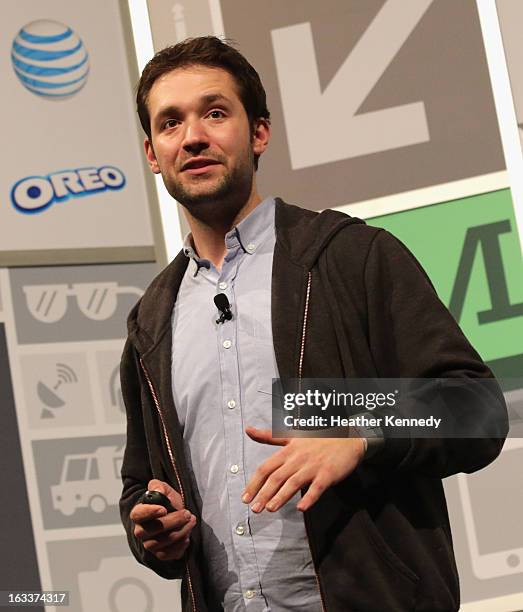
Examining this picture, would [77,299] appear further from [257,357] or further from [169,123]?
[257,357]

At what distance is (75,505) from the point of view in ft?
10.7

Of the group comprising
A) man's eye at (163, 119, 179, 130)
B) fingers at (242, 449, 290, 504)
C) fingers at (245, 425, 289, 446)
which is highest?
man's eye at (163, 119, 179, 130)

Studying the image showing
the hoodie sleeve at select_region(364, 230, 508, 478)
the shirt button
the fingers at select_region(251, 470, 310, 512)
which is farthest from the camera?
the shirt button

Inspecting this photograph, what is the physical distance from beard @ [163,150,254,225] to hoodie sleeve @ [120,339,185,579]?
0.95 ft

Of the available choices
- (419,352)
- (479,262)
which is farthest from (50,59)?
(419,352)

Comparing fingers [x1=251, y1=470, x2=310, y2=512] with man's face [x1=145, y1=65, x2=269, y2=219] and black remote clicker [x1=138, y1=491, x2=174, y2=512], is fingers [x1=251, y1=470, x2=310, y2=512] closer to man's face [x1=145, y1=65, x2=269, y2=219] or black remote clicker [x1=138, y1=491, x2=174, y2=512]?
black remote clicker [x1=138, y1=491, x2=174, y2=512]

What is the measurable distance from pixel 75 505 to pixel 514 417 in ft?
4.34

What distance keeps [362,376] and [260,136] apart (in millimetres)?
623

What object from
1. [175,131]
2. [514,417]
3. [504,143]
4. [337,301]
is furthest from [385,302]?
[504,143]

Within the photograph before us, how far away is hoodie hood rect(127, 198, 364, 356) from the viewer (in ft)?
6.07

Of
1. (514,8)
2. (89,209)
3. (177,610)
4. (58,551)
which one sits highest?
(514,8)

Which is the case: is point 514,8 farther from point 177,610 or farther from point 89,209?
point 177,610

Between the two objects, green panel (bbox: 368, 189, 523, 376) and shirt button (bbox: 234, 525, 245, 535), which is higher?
green panel (bbox: 368, 189, 523, 376)

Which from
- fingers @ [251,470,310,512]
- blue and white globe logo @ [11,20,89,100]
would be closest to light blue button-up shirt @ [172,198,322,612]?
fingers @ [251,470,310,512]
